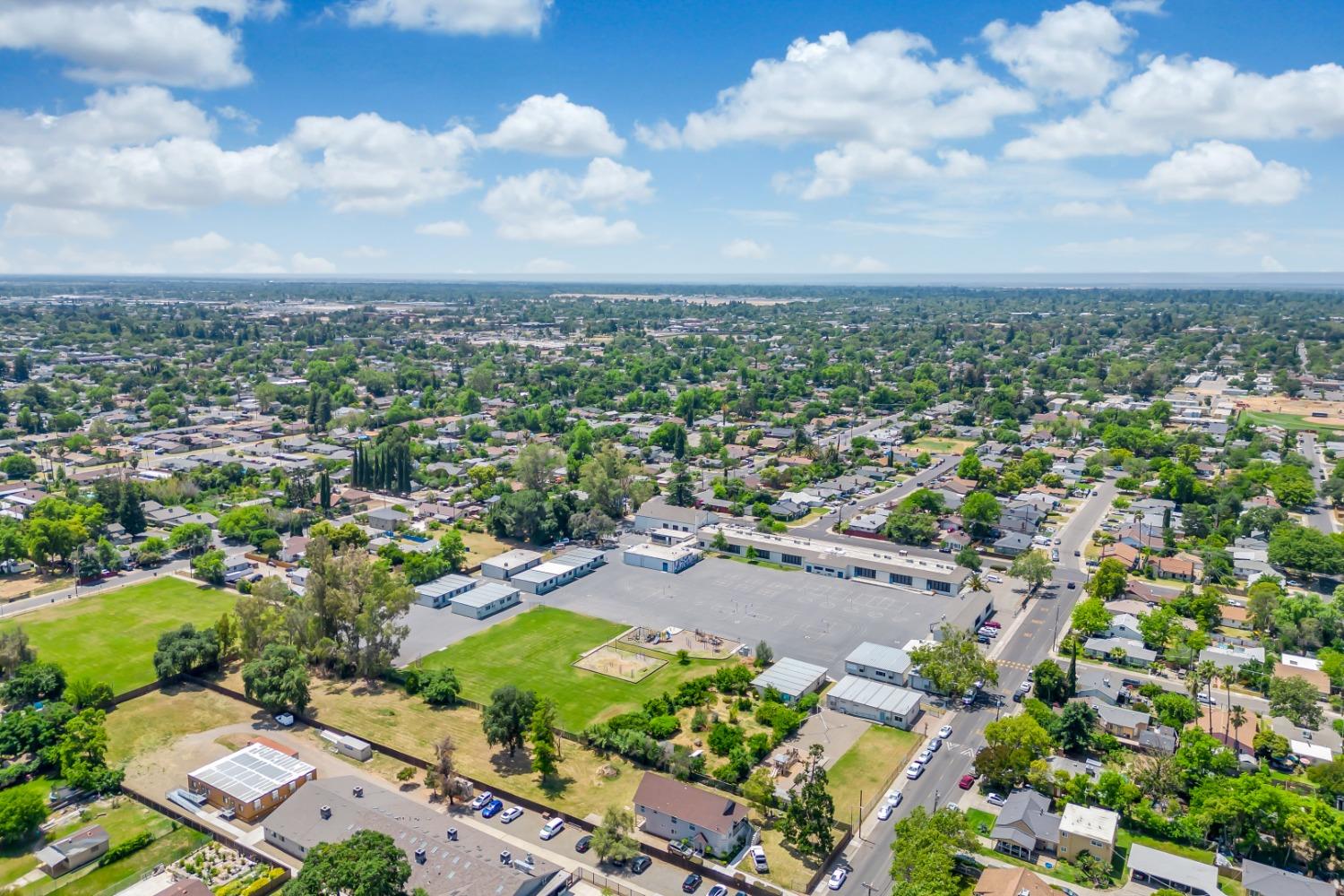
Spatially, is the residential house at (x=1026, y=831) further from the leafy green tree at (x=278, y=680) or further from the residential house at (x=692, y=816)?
the leafy green tree at (x=278, y=680)

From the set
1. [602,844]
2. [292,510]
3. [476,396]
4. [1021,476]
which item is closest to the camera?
[602,844]

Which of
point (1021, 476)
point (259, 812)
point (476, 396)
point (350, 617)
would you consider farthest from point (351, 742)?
point (476, 396)

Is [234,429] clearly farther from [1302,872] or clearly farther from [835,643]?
[1302,872]

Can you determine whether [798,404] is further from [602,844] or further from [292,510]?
[602,844]

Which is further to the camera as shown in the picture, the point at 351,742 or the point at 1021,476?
the point at 1021,476

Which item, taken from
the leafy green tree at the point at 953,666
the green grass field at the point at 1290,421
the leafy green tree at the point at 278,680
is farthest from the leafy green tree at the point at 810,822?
the green grass field at the point at 1290,421

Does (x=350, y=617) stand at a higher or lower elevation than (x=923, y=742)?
higher

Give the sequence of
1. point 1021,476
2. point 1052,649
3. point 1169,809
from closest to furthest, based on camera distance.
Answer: point 1169,809 < point 1052,649 < point 1021,476
